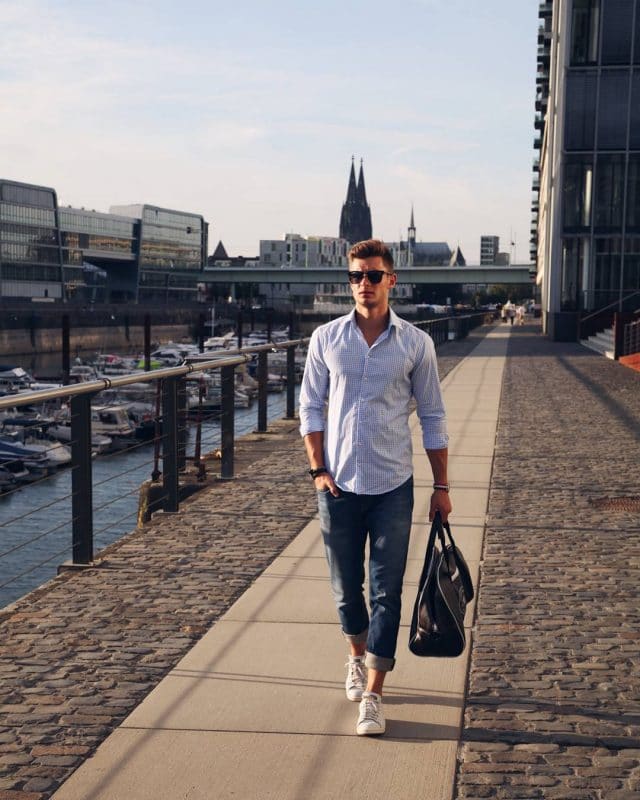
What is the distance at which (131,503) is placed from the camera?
3041cm

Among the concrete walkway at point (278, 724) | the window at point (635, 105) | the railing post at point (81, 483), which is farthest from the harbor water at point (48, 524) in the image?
the window at point (635, 105)

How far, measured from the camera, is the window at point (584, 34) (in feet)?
143

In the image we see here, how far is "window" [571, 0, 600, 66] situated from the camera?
143ft

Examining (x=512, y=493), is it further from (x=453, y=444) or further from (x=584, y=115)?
(x=584, y=115)

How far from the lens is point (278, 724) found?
4.24 m

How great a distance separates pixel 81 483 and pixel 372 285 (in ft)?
10.3

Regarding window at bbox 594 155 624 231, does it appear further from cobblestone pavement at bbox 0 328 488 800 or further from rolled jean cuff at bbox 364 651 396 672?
rolled jean cuff at bbox 364 651 396 672

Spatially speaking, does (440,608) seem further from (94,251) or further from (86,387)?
(94,251)

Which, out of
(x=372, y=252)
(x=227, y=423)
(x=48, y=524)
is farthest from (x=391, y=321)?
(x=48, y=524)

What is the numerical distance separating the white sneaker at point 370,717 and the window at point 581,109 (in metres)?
42.8

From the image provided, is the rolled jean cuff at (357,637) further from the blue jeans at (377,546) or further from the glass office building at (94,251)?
the glass office building at (94,251)

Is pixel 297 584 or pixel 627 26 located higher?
pixel 627 26

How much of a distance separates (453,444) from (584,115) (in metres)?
34.6

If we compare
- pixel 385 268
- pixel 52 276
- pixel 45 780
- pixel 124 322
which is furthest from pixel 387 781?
pixel 52 276
